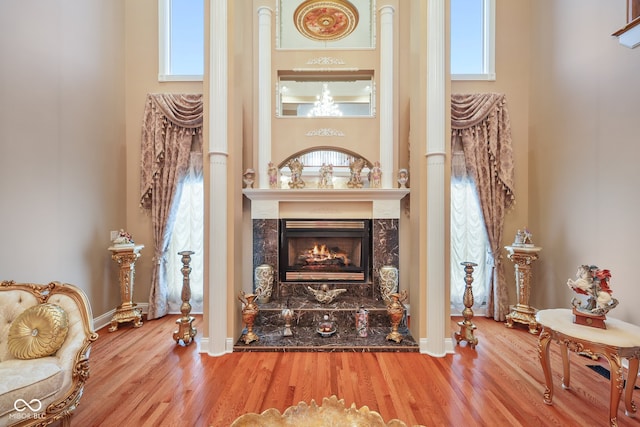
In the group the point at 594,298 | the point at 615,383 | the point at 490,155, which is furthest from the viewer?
the point at 490,155

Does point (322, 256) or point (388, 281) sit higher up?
point (322, 256)

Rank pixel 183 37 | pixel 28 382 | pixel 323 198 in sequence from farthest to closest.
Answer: pixel 183 37
pixel 323 198
pixel 28 382

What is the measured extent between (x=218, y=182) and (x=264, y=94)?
162 cm

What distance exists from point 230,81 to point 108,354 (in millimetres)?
3152

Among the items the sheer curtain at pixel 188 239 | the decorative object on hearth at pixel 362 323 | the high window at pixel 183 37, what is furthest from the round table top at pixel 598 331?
the high window at pixel 183 37

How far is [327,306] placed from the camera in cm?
336

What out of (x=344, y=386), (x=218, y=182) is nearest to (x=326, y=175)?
(x=218, y=182)

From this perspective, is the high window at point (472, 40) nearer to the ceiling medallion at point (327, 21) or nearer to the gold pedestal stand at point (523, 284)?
the ceiling medallion at point (327, 21)

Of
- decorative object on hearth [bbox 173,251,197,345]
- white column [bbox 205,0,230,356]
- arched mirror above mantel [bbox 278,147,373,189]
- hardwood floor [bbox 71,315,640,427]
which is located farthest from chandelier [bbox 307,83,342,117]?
hardwood floor [bbox 71,315,640,427]

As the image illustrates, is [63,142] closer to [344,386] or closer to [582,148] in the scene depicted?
[344,386]

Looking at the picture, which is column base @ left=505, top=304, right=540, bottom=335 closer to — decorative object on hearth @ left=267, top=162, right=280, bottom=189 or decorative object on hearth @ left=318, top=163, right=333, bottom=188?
decorative object on hearth @ left=318, top=163, right=333, bottom=188

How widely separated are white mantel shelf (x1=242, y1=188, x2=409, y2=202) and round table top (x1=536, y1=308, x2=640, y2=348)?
1993 mm

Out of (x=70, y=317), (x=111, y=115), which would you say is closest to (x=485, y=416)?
(x=70, y=317)

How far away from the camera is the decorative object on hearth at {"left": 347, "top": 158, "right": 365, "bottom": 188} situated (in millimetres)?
3709
